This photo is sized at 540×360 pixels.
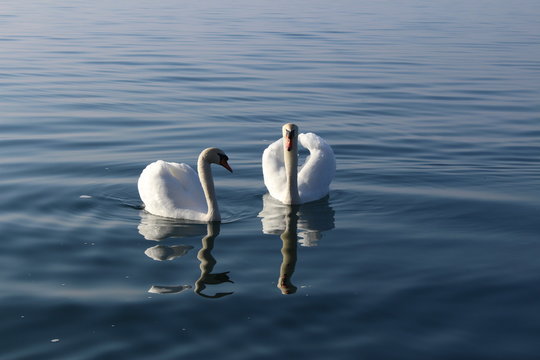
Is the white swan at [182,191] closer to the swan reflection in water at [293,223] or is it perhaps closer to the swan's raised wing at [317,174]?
the swan reflection in water at [293,223]

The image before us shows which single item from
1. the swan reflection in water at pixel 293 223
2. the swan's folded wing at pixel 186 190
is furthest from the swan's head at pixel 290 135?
the swan's folded wing at pixel 186 190

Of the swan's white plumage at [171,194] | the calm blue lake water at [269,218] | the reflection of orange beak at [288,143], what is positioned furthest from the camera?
the reflection of orange beak at [288,143]

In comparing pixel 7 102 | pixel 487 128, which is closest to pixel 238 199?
pixel 487 128

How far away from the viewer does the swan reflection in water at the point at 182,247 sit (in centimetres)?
1008

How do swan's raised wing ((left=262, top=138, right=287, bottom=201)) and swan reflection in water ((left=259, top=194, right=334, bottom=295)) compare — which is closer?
swan reflection in water ((left=259, top=194, right=334, bottom=295))

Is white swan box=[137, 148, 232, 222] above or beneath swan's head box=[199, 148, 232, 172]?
beneath

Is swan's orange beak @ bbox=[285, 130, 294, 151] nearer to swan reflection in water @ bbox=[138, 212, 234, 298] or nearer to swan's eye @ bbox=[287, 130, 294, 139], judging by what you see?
swan's eye @ bbox=[287, 130, 294, 139]

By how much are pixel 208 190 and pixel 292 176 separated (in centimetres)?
146

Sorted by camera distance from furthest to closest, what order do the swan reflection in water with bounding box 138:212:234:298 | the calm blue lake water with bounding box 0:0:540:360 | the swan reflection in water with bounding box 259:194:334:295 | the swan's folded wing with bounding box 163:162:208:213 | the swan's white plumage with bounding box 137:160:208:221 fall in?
the swan's folded wing with bounding box 163:162:208:213
the swan's white plumage with bounding box 137:160:208:221
the swan reflection in water with bounding box 259:194:334:295
the swan reflection in water with bounding box 138:212:234:298
the calm blue lake water with bounding box 0:0:540:360

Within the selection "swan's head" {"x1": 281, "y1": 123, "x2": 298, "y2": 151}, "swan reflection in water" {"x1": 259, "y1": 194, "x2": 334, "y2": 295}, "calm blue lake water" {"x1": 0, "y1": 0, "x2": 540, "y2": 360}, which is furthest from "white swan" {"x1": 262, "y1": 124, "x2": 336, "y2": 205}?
"calm blue lake water" {"x1": 0, "y1": 0, "x2": 540, "y2": 360}

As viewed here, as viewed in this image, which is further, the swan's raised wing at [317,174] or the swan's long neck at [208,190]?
the swan's raised wing at [317,174]

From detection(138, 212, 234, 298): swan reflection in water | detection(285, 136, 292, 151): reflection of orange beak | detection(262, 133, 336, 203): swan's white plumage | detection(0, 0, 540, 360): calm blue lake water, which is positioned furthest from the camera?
detection(262, 133, 336, 203): swan's white plumage

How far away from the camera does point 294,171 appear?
13633mm

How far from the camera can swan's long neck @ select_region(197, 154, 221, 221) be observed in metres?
12.6
